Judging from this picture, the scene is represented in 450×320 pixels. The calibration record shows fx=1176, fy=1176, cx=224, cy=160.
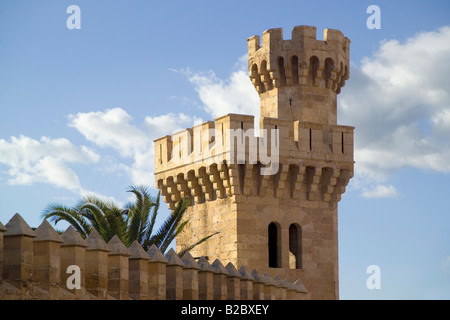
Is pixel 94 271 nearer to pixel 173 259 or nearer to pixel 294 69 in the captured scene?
pixel 173 259

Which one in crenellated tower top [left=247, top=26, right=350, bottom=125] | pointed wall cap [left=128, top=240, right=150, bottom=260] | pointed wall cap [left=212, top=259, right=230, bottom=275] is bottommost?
pointed wall cap [left=212, top=259, right=230, bottom=275]

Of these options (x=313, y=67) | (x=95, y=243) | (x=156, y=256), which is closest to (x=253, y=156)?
(x=313, y=67)

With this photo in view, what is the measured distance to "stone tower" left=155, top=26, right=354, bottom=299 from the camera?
3466cm

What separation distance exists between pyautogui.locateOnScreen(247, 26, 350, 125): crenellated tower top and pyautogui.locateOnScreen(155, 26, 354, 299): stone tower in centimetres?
3

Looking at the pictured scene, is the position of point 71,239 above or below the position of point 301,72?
below

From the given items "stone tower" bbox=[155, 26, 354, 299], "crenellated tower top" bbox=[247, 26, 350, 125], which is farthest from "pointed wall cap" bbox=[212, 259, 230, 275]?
"crenellated tower top" bbox=[247, 26, 350, 125]

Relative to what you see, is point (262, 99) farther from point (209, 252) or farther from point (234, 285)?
point (234, 285)

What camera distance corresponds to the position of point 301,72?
3631 cm

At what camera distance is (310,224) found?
35.9 meters

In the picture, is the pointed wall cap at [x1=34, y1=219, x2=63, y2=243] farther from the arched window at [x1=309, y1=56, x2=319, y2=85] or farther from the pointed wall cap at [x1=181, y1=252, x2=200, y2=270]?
the arched window at [x1=309, y1=56, x2=319, y2=85]

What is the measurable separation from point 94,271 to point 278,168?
530 inches

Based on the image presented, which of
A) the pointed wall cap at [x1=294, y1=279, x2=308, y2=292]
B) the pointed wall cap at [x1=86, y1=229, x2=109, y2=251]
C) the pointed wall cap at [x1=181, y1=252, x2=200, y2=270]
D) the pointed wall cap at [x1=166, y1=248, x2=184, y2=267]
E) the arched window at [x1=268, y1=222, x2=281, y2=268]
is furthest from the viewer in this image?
the arched window at [x1=268, y1=222, x2=281, y2=268]

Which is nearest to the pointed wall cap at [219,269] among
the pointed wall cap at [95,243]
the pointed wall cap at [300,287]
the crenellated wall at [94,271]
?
the crenellated wall at [94,271]
